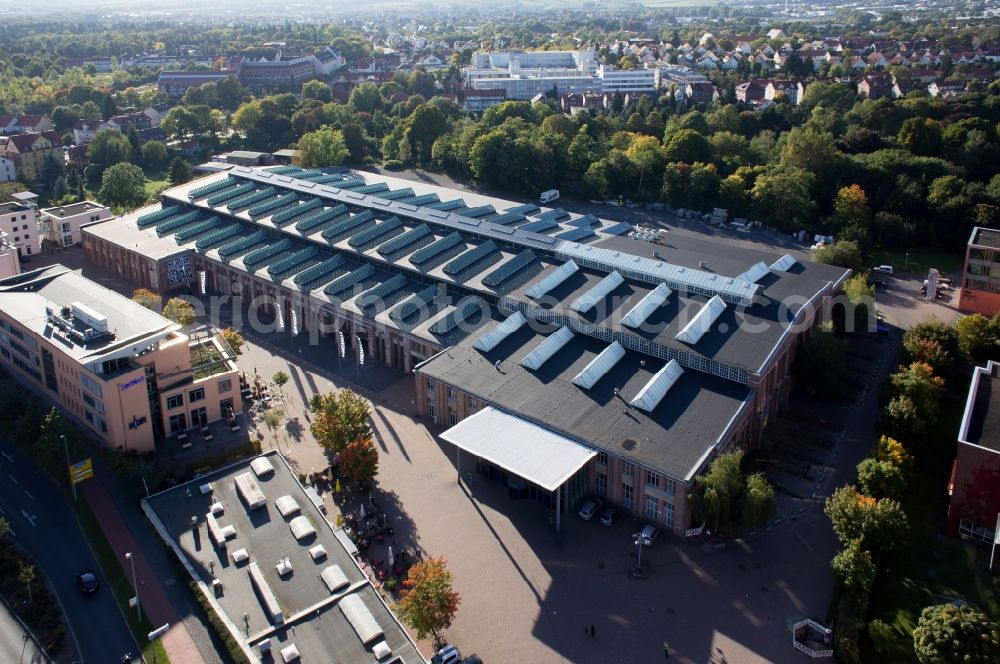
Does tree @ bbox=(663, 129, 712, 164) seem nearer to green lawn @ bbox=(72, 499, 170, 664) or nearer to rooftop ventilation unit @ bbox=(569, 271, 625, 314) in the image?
rooftop ventilation unit @ bbox=(569, 271, 625, 314)

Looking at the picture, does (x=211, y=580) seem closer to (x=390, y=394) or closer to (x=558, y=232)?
(x=390, y=394)

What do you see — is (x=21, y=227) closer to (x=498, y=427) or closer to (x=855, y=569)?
(x=498, y=427)

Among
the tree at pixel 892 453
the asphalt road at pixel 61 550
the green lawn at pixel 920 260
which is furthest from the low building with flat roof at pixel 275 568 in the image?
the green lawn at pixel 920 260

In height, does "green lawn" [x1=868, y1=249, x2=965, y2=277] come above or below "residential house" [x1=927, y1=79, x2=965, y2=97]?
below

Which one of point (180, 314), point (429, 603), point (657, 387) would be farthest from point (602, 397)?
point (180, 314)

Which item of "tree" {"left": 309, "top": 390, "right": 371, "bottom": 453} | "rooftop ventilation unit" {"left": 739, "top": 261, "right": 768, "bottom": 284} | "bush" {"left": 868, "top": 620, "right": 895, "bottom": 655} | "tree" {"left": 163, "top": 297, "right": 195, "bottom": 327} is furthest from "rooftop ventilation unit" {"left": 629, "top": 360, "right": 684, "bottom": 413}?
"tree" {"left": 163, "top": 297, "right": 195, "bottom": 327}
